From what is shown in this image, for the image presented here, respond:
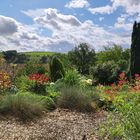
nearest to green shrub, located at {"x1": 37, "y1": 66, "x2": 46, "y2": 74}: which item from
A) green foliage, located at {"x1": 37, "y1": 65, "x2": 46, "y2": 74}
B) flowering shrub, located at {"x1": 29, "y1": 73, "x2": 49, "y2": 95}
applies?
green foliage, located at {"x1": 37, "y1": 65, "x2": 46, "y2": 74}

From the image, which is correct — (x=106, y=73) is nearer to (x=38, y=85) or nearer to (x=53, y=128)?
(x=38, y=85)

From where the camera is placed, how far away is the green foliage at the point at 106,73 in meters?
28.8

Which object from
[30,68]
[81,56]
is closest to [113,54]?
[81,56]

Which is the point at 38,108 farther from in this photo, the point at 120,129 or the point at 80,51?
the point at 80,51

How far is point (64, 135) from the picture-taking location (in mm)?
8977

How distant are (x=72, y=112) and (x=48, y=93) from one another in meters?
2.66

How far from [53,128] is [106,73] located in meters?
20.6

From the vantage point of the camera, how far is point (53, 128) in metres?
9.64

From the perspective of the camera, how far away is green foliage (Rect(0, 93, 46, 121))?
35.1 feet

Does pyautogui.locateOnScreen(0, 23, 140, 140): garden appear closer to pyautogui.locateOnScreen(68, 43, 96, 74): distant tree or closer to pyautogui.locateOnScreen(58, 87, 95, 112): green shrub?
pyautogui.locateOnScreen(58, 87, 95, 112): green shrub

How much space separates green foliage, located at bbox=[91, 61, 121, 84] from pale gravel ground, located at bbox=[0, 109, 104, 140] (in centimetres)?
1724

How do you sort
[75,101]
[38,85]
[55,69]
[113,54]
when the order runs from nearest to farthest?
[75,101] → [38,85] → [55,69] → [113,54]

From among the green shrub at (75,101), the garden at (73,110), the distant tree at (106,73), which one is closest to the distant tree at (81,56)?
the distant tree at (106,73)

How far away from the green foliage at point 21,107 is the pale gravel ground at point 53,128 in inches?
10.9
